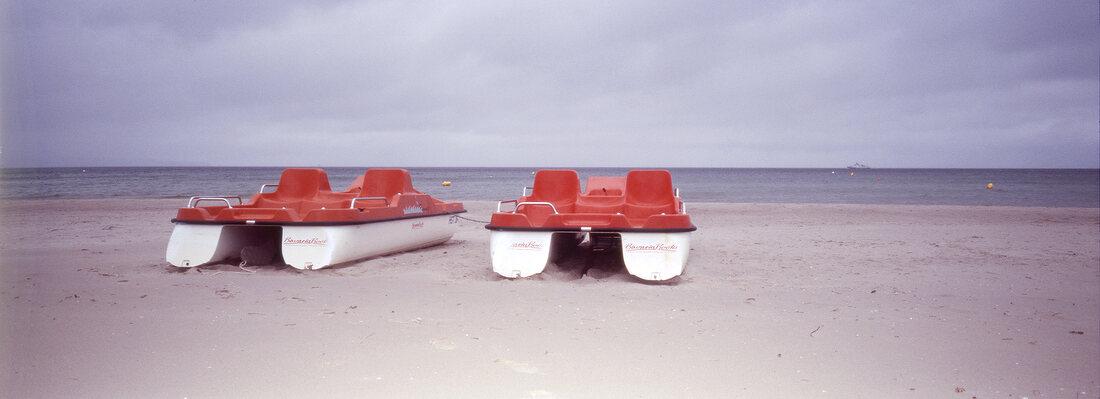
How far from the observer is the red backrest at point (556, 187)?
→ 8227 millimetres

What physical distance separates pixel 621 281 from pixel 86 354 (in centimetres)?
467

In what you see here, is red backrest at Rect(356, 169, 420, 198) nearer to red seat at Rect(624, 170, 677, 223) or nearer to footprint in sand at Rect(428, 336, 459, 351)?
red seat at Rect(624, 170, 677, 223)

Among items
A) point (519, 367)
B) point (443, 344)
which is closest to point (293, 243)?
point (443, 344)

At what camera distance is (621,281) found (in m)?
6.65

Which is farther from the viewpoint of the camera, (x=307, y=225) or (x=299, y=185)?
(x=299, y=185)

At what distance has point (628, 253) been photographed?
6.59m

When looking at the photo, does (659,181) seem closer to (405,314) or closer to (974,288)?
(974,288)

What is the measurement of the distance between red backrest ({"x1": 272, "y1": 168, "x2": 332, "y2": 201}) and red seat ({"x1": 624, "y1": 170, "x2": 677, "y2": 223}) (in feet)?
14.6

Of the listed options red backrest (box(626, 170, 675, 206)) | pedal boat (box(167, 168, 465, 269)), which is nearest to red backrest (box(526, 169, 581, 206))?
red backrest (box(626, 170, 675, 206))

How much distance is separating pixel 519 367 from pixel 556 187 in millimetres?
4705

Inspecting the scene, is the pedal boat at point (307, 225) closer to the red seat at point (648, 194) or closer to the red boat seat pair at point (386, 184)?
the red boat seat pair at point (386, 184)

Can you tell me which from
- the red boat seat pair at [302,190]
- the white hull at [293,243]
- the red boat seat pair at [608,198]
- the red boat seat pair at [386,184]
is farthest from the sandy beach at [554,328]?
the red boat seat pair at [302,190]

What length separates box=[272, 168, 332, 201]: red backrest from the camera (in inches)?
350

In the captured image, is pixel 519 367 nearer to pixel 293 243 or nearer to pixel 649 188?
pixel 293 243
